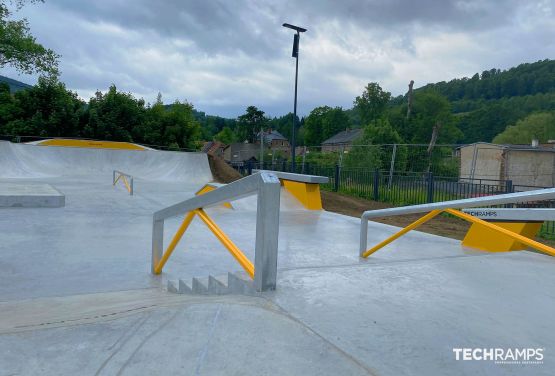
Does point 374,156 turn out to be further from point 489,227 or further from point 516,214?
point 489,227

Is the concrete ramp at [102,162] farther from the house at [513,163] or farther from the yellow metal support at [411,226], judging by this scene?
the yellow metal support at [411,226]

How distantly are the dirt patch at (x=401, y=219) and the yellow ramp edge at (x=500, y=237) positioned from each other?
9.80 ft

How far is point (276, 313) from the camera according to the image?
7.97 ft

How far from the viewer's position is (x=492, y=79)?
112 meters

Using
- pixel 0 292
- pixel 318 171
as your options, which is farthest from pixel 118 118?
pixel 0 292

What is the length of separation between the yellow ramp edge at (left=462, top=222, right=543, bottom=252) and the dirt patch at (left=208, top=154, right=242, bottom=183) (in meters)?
20.6

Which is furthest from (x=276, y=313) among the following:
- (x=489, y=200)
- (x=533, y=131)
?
(x=533, y=131)

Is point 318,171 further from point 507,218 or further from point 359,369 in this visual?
point 359,369

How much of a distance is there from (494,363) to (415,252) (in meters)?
4.56

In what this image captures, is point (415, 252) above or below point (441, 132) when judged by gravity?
below


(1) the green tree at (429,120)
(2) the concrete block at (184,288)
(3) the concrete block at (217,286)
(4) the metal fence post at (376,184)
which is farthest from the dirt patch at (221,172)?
(1) the green tree at (429,120)

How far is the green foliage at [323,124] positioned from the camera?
323ft

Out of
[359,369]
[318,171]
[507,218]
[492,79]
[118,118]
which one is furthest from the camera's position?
[492,79]

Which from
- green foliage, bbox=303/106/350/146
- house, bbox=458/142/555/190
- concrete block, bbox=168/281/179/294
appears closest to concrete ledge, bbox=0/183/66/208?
concrete block, bbox=168/281/179/294
